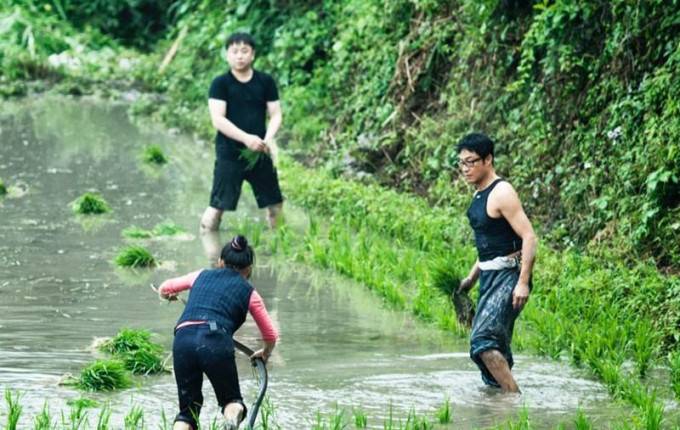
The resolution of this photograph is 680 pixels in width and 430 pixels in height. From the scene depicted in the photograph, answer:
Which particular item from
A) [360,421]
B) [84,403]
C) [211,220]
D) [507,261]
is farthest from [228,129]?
[360,421]

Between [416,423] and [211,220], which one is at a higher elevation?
[416,423]

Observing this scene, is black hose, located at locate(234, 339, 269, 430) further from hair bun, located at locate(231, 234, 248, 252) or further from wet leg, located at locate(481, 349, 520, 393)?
wet leg, located at locate(481, 349, 520, 393)

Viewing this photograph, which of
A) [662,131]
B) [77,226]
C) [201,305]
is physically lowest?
[77,226]

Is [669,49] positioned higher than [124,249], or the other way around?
[669,49]

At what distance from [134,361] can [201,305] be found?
162 centimetres

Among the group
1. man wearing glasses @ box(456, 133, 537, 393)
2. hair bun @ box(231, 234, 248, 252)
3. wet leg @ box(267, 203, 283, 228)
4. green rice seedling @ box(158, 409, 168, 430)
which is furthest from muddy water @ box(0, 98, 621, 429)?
hair bun @ box(231, 234, 248, 252)

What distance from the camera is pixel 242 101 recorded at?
12.4m

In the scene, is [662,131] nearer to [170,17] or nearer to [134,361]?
[134,361]

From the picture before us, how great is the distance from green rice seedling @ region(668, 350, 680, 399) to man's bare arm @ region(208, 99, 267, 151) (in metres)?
4.97

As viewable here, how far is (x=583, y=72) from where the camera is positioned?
1180cm

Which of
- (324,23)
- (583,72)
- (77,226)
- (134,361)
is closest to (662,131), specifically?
(583,72)

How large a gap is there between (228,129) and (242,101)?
33 centimetres

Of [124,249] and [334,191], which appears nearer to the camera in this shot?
[124,249]

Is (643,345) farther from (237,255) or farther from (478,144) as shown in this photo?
(237,255)
